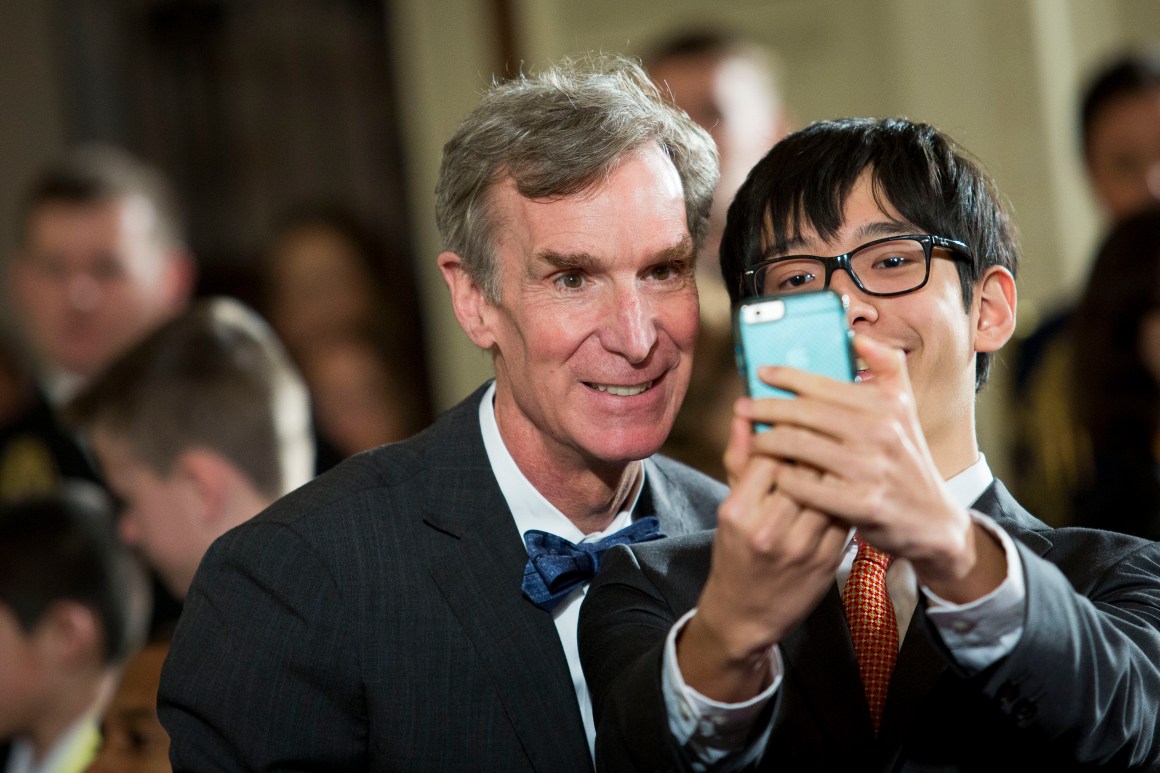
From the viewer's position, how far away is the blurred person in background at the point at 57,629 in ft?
10.3

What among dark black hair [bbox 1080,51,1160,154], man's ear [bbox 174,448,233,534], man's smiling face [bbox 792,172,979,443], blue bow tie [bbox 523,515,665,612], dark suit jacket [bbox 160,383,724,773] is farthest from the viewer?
dark black hair [bbox 1080,51,1160,154]

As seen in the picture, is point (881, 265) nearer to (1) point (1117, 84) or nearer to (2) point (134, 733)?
(2) point (134, 733)

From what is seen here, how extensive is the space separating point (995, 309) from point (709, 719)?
26.4 inches

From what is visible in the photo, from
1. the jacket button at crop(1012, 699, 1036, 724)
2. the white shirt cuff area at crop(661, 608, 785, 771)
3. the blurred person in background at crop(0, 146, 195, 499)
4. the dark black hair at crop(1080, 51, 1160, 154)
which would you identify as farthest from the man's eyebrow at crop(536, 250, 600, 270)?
the blurred person in background at crop(0, 146, 195, 499)

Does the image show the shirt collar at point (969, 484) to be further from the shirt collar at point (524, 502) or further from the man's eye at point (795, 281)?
the shirt collar at point (524, 502)

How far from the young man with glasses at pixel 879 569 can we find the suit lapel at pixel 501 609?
21 centimetres

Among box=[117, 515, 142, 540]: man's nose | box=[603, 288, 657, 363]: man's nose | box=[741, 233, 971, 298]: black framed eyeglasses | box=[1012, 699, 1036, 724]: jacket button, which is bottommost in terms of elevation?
box=[117, 515, 142, 540]: man's nose

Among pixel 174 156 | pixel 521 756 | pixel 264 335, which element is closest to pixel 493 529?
pixel 521 756

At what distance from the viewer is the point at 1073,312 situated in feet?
11.7

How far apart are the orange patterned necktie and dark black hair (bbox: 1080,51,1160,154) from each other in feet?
8.60

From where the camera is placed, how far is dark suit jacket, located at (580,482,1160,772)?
4.59 feet

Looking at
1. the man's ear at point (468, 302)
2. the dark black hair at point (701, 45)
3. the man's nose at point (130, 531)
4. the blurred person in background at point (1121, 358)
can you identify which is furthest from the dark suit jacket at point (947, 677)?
the dark black hair at point (701, 45)

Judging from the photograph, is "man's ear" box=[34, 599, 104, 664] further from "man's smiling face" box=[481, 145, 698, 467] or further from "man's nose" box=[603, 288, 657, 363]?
"man's nose" box=[603, 288, 657, 363]

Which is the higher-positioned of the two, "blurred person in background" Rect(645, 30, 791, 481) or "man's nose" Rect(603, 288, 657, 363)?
"blurred person in background" Rect(645, 30, 791, 481)
